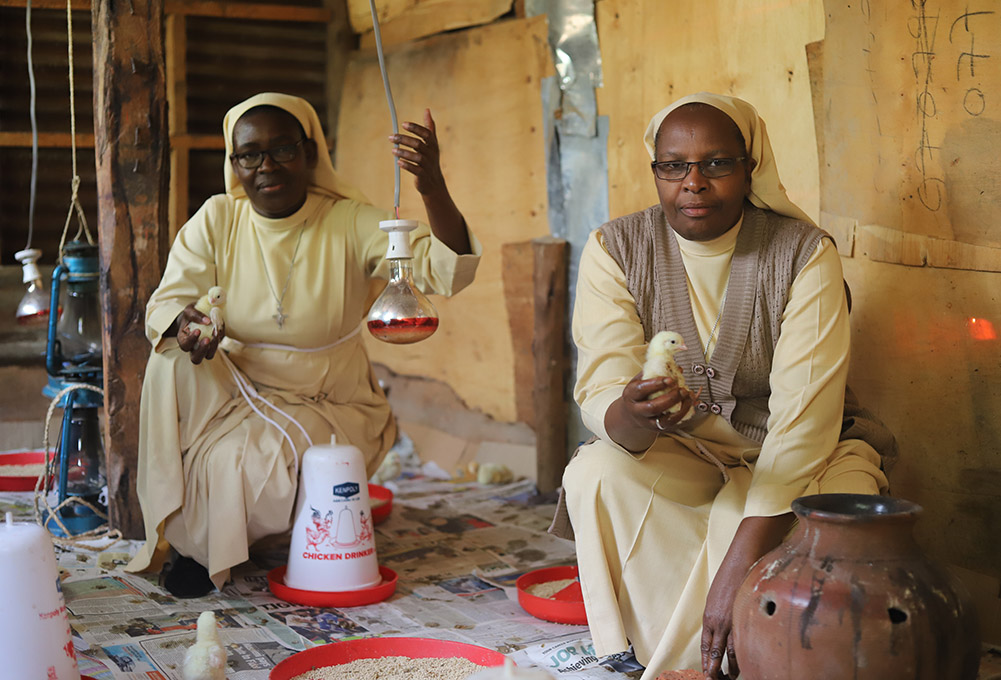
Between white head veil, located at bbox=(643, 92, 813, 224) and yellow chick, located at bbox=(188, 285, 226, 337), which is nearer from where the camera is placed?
white head veil, located at bbox=(643, 92, 813, 224)

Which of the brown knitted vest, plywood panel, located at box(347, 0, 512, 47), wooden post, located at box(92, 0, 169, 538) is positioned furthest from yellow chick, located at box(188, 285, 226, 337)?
plywood panel, located at box(347, 0, 512, 47)

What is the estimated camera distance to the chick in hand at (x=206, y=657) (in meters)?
2.58

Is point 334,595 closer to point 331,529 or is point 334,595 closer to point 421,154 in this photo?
point 331,529

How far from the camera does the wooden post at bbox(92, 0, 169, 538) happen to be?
13.1 feet

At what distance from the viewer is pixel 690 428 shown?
116 inches

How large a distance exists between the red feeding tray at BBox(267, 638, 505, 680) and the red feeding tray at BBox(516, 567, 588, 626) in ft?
1.26

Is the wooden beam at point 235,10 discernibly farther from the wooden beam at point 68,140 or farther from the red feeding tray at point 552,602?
the red feeding tray at point 552,602

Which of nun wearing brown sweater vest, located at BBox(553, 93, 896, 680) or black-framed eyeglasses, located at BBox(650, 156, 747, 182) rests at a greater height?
black-framed eyeglasses, located at BBox(650, 156, 747, 182)

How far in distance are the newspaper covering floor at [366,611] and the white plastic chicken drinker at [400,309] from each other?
959 millimetres

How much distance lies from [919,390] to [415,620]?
1.79m

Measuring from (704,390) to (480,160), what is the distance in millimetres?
3061

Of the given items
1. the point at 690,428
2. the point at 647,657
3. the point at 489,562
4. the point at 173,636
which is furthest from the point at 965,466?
the point at 173,636

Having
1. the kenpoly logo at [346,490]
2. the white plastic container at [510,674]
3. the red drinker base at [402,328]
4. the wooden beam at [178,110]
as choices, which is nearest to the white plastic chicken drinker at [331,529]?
the kenpoly logo at [346,490]

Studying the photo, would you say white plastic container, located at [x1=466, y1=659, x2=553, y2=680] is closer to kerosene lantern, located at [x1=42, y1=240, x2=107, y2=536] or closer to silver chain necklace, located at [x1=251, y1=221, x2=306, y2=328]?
silver chain necklace, located at [x1=251, y1=221, x2=306, y2=328]
